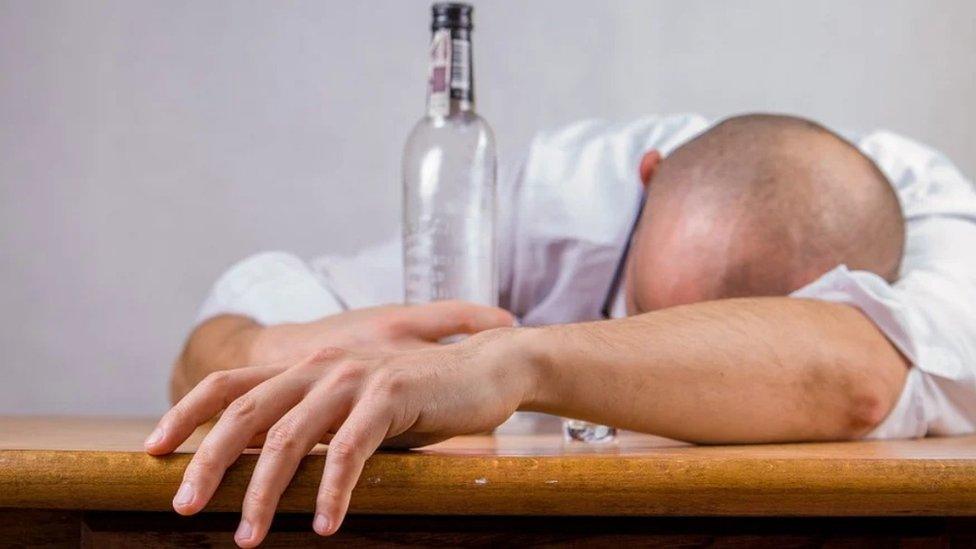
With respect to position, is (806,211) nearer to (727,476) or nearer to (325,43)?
(727,476)

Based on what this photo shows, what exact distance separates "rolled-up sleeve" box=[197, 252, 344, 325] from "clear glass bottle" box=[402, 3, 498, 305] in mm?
263

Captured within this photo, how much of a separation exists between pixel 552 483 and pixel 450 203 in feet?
1.98

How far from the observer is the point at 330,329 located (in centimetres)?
109

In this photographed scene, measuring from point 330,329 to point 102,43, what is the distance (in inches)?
40.2

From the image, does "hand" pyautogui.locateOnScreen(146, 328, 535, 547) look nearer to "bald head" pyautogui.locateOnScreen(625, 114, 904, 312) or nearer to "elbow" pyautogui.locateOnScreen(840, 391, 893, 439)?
"elbow" pyautogui.locateOnScreen(840, 391, 893, 439)

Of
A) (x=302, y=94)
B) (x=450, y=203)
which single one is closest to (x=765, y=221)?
(x=450, y=203)

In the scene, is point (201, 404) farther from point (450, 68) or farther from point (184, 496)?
point (450, 68)

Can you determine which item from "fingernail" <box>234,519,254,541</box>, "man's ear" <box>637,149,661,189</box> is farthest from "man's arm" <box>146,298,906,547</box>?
"man's ear" <box>637,149,661,189</box>

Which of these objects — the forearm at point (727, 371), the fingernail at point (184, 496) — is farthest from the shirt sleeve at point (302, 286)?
the fingernail at point (184, 496)

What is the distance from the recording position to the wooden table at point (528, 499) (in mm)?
548

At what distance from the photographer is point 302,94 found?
1928 millimetres

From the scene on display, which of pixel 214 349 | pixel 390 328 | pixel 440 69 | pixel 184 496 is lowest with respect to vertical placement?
pixel 214 349

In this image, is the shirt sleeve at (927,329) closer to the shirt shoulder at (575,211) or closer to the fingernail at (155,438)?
the shirt shoulder at (575,211)

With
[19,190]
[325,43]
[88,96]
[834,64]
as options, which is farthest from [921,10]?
[19,190]
